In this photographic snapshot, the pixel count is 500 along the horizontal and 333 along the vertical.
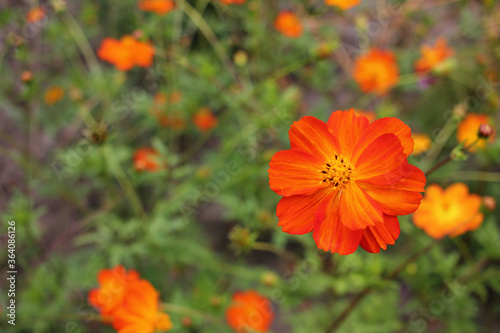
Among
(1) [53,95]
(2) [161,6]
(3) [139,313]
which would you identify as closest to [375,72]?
(2) [161,6]

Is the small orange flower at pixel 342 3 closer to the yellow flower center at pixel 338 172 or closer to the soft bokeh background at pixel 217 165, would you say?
the soft bokeh background at pixel 217 165

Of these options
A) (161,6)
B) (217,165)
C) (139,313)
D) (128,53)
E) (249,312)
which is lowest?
(139,313)

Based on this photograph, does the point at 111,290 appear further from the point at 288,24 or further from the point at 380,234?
the point at 288,24

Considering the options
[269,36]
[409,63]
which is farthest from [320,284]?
[409,63]

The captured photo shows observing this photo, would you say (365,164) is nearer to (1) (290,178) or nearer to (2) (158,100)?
(1) (290,178)

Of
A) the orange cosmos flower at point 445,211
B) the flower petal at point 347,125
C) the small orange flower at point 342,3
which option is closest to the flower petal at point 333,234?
the flower petal at point 347,125

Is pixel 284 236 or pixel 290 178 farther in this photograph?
pixel 284 236
